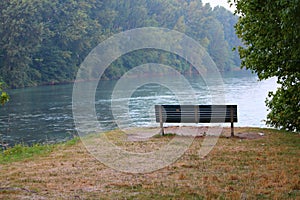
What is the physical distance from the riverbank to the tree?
193 cm

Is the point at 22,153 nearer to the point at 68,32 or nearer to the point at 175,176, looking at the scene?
the point at 175,176

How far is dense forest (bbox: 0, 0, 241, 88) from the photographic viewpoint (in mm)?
63275

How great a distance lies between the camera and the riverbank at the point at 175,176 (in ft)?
21.7

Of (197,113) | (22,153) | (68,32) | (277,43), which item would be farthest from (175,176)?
(68,32)

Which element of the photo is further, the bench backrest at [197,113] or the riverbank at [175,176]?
the bench backrest at [197,113]

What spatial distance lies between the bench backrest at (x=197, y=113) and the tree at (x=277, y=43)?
1.64 meters

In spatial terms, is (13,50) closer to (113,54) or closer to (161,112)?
(113,54)

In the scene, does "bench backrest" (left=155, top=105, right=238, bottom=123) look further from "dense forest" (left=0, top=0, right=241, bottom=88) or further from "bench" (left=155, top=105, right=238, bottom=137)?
"dense forest" (left=0, top=0, right=241, bottom=88)

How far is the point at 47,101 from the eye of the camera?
41469mm

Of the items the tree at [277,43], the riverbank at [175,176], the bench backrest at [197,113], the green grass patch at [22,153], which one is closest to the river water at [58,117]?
the green grass patch at [22,153]

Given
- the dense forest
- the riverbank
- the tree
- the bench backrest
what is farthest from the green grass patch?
the dense forest

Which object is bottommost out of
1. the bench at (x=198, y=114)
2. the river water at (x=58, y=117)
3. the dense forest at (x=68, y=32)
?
the river water at (x=58, y=117)

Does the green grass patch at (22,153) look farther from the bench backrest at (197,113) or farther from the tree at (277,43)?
the tree at (277,43)

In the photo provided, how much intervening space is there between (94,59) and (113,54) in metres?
4.17
